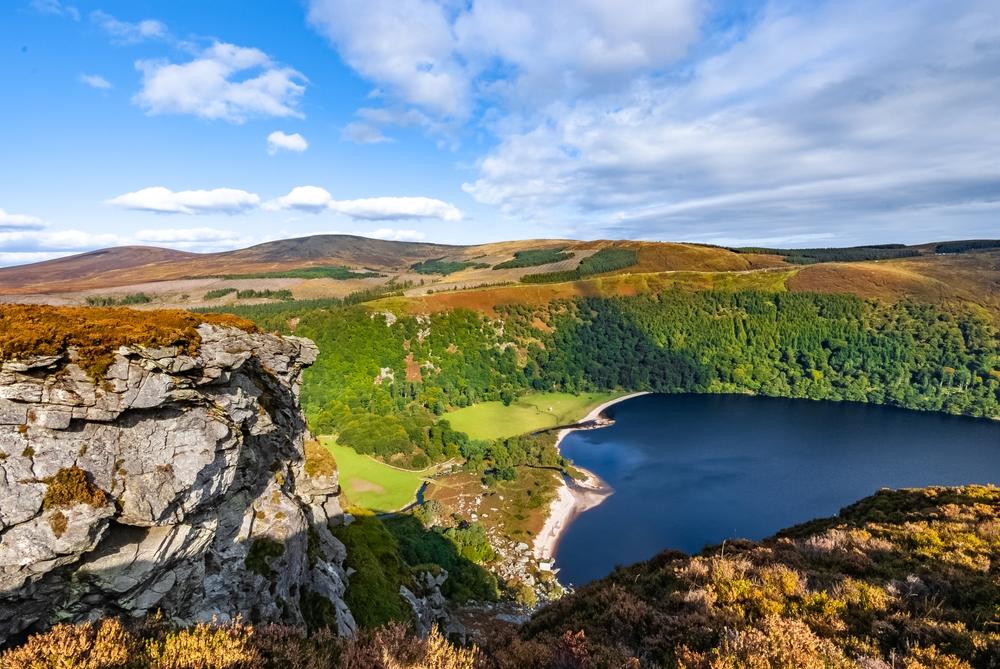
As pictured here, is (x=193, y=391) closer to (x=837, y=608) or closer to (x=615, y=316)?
(x=837, y=608)

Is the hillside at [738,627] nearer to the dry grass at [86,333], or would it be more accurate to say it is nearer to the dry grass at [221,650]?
the dry grass at [221,650]

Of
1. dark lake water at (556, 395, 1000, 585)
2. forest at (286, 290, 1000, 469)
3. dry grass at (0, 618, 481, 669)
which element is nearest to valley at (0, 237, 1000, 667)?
forest at (286, 290, 1000, 469)

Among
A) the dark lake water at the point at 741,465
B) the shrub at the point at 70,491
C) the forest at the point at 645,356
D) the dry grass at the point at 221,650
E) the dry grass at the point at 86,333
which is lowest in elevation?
the dark lake water at the point at 741,465

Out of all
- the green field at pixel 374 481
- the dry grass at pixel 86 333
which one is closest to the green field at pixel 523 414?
the green field at pixel 374 481

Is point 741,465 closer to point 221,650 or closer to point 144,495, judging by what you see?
point 144,495

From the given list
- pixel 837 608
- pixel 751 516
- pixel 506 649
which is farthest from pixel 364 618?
pixel 751 516

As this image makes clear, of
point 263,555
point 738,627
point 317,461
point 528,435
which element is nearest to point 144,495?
point 263,555
